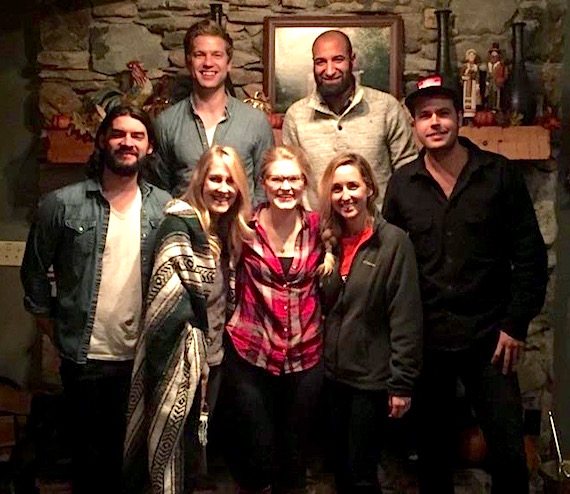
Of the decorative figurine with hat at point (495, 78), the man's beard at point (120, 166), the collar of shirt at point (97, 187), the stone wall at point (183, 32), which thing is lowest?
the collar of shirt at point (97, 187)

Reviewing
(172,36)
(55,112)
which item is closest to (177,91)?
(172,36)

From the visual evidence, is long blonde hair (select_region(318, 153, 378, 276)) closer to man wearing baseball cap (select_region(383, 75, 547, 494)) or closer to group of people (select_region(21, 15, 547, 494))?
group of people (select_region(21, 15, 547, 494))

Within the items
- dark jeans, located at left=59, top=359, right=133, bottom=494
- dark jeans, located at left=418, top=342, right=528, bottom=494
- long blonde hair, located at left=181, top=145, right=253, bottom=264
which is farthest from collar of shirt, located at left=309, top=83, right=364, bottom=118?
dark jeans, located at left=59, top=359, right=133, bottom=494

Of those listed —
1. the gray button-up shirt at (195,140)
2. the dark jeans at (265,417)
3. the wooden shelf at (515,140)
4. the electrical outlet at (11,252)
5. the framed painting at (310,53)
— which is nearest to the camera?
the dark jeans at (265,417)

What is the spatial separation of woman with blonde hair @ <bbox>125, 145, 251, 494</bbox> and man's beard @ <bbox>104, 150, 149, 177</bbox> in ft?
0.56

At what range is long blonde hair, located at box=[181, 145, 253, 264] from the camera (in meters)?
2.40

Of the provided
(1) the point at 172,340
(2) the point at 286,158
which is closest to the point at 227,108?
(2) the point at 286,158

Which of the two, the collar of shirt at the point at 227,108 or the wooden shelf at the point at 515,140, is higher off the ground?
the collar of shirt at the point at 227,108

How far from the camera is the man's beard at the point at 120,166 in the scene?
2406 mm

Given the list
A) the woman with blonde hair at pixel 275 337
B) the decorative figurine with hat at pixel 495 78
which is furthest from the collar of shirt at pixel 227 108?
the decorative figurine with hat at pixel 495 78

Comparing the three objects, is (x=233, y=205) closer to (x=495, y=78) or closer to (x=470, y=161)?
(x=470, y=161)

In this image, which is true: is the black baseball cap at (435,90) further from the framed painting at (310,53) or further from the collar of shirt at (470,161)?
the framed painting at (310,53)

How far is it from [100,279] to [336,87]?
111 centimetres

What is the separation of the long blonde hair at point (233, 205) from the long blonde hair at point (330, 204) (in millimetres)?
242
